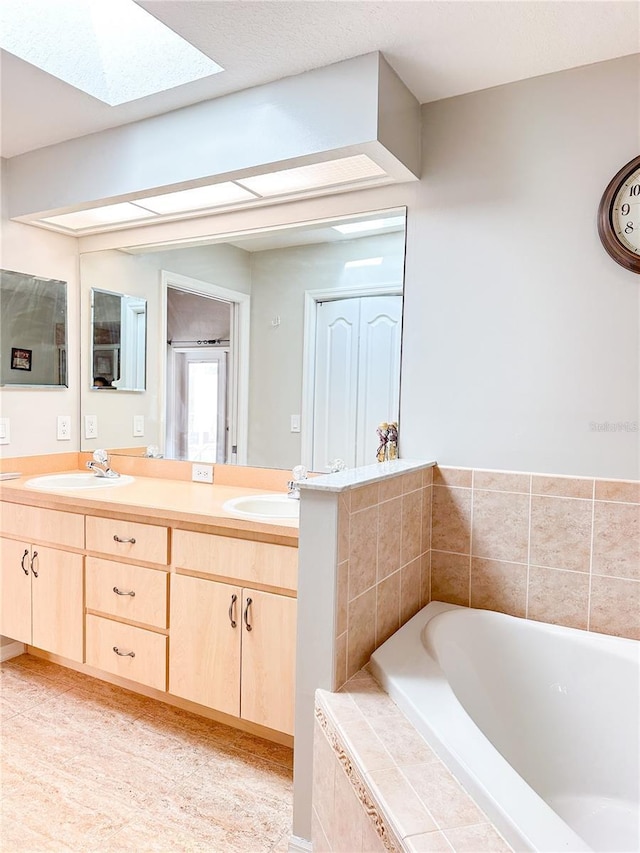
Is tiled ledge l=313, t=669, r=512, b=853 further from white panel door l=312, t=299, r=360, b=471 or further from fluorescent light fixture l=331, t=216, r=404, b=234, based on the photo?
fluorescent light fixture l=331, t=216, r=404, b=234

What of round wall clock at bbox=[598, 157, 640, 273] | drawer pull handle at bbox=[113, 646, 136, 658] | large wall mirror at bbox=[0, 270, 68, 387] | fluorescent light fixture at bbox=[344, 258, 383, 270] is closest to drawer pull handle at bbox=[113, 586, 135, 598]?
drawer pull handle at bbox=[113, 646, 136, 658]

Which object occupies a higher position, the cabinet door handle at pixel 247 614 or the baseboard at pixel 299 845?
the cabinet door handle at pixel 247 614

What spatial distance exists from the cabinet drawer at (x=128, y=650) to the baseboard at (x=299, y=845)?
2.57 ft

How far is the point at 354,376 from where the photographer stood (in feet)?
7.64

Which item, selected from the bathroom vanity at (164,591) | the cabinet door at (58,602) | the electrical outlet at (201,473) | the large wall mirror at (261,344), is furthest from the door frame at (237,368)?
the cabinet door at (58,602)

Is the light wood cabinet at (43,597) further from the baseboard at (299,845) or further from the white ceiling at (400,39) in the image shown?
the white ceiling at (400,39)

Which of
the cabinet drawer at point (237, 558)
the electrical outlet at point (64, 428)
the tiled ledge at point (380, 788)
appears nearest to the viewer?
the tiled ledge at point (380, 788)

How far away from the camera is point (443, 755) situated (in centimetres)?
120

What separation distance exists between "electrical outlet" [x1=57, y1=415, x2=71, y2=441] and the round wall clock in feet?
8.84

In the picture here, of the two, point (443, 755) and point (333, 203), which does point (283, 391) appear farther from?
point (443, 755)

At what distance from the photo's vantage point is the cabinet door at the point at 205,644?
2027 millimetres

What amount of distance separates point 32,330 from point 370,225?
5.97 feet

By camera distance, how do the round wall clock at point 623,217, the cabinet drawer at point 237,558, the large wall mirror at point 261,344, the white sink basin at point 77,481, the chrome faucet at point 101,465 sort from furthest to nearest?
the chrome faucet at point 101,465, the white sink basin at point 77,481, the large wall mirror at point 261,344, the cabinet drawer at point 237,558, the round wall clock at point 623,217

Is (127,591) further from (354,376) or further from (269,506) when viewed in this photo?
(354,376)
